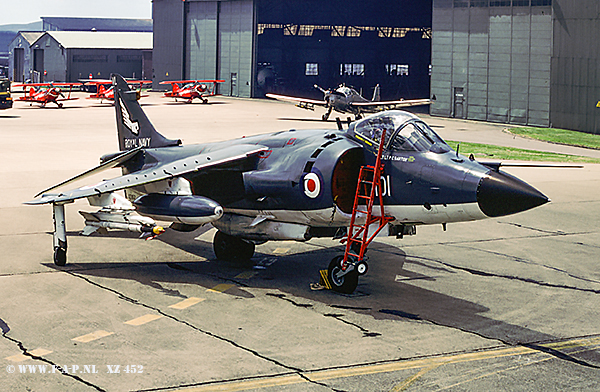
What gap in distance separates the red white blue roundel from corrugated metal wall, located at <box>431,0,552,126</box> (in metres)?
45.4

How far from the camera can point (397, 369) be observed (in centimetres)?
1027

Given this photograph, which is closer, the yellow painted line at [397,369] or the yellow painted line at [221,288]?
the yellow painted line at [397,369]

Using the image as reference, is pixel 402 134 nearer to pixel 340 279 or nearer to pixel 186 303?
pixel 340 279

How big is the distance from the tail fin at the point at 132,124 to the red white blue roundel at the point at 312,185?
5600 millimetres

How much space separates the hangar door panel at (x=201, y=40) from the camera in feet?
266

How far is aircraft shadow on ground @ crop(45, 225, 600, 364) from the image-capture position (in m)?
12.4

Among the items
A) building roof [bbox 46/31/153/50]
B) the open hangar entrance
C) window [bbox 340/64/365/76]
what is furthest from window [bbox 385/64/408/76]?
building roof [bbox 46/31/153/50]

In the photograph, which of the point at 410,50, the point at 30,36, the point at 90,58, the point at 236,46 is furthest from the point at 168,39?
the point at 410,50

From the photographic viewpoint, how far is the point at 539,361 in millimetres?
10656

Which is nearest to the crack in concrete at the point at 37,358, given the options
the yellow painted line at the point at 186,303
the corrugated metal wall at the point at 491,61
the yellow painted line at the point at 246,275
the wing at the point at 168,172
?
the yellow painted line at the point at 186,303

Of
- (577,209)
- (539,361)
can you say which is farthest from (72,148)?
(539,361)

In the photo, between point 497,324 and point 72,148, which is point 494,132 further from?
point 497,324

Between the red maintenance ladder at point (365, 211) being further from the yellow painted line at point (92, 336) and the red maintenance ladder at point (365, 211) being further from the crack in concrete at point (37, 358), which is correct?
the crack in concrete at point (37, 358)

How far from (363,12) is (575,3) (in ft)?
119
